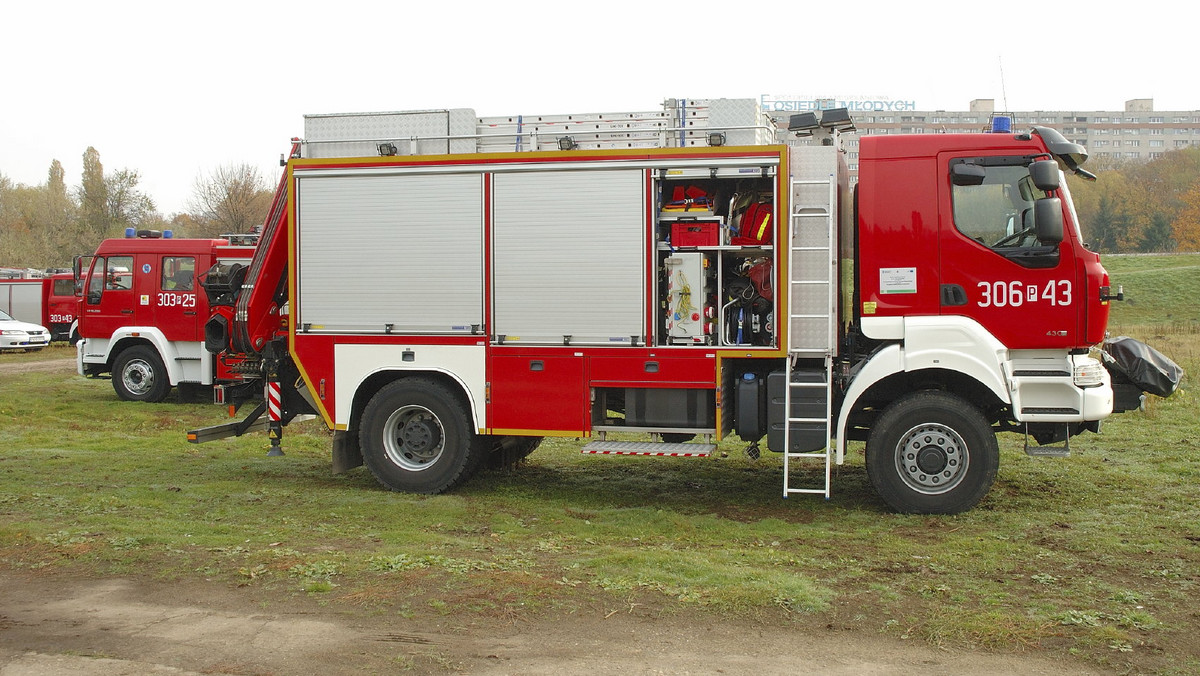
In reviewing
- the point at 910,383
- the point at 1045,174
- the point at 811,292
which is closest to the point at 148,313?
the point at 811,292

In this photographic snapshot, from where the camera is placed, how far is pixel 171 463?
37.3 feet

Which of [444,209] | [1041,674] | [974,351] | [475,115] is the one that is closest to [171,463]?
[444,209]

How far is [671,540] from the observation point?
7.78 meters

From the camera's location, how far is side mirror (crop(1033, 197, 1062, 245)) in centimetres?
782

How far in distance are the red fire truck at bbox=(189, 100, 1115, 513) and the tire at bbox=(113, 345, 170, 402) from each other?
8.43 metres

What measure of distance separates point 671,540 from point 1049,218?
386 centimetres

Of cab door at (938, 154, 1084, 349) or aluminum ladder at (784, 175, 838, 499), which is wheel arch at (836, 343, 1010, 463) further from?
cab door at (938, 154, 1084, 349)

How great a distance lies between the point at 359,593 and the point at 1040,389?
18.3 ft

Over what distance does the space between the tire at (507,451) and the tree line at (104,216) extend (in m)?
33.6

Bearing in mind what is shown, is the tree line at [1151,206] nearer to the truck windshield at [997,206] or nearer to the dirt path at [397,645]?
the truck windshield at [997,206]

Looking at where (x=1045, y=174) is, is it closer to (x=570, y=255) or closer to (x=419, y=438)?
(x=570, y=255)

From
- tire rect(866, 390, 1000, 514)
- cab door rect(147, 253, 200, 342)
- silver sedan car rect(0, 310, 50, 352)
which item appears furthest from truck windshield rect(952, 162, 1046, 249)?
silver sedan car rect(0, 310, 50, 352)

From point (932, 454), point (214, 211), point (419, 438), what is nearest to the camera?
point (932, 454)

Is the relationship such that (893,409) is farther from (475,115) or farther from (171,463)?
(171,463)
